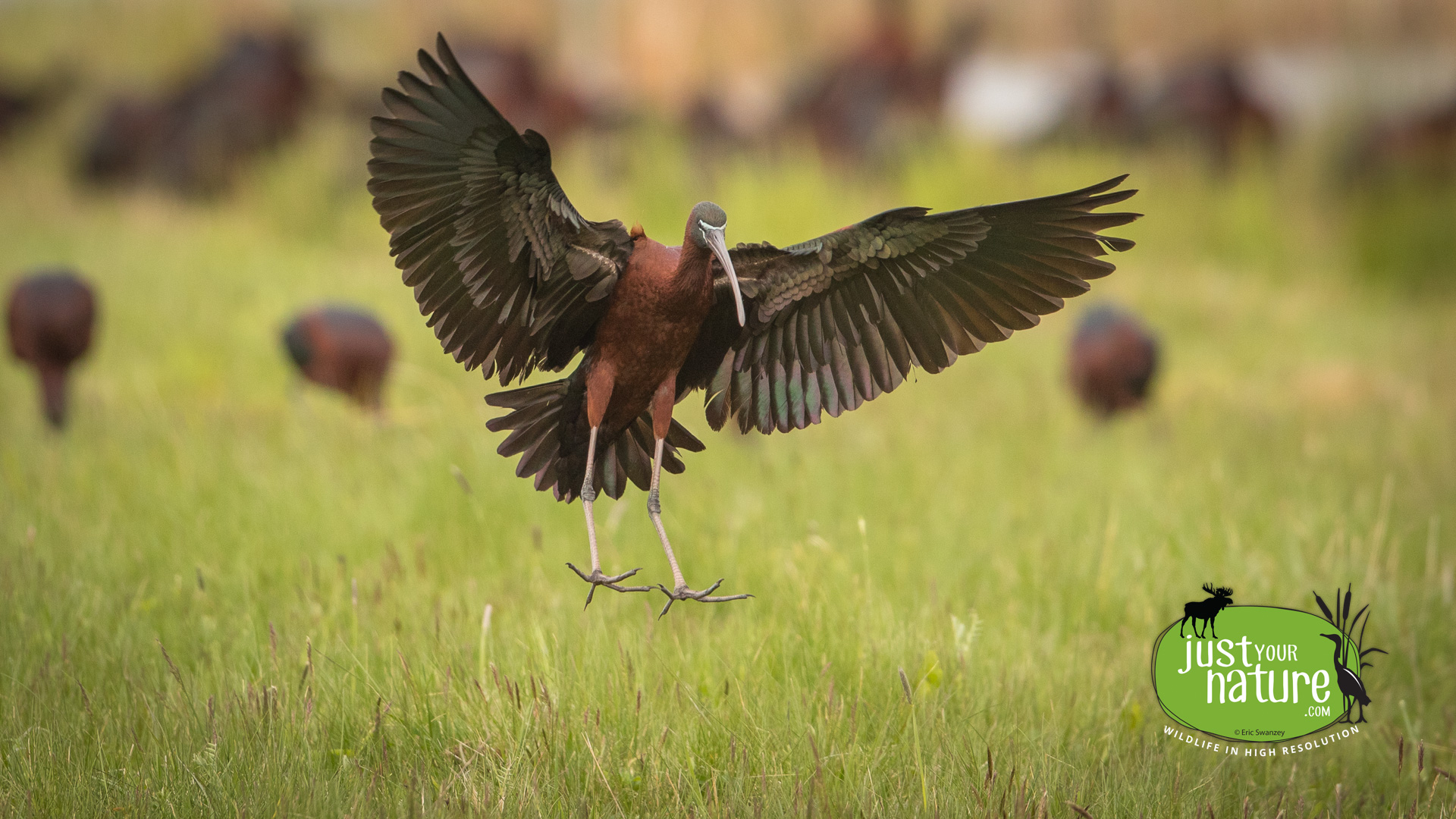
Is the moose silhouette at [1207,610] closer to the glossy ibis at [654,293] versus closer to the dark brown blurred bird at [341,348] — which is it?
the glossy ibis at [654,293]

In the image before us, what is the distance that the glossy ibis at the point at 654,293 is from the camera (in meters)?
1.68

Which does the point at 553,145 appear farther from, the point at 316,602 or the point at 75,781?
the point at 75,781

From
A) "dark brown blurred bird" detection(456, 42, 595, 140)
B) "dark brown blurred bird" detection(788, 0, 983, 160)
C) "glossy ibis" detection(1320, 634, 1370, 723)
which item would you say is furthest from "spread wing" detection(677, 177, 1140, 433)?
"dark brown blurred bird" detection(788, 0, 983, 160)

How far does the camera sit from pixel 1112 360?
196 inches

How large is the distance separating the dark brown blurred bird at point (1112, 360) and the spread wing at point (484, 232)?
3.64m

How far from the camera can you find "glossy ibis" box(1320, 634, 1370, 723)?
2.46 meters

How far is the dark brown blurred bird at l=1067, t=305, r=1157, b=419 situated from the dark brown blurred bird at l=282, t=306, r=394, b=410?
2.97m

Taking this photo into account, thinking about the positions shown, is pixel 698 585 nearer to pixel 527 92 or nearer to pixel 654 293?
pixel 654 293

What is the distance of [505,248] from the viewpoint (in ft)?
5.81

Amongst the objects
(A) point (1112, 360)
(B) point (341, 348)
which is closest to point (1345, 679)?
(A) point (1112, 360)

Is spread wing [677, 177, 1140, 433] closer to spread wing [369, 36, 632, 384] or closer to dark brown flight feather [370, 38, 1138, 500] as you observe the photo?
dark brown flight feather [370, 38, 1138, 500]

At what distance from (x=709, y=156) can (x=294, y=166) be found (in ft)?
12.3

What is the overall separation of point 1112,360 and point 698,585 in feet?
8.72

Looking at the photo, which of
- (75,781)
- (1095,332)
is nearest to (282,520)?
(75,781)
